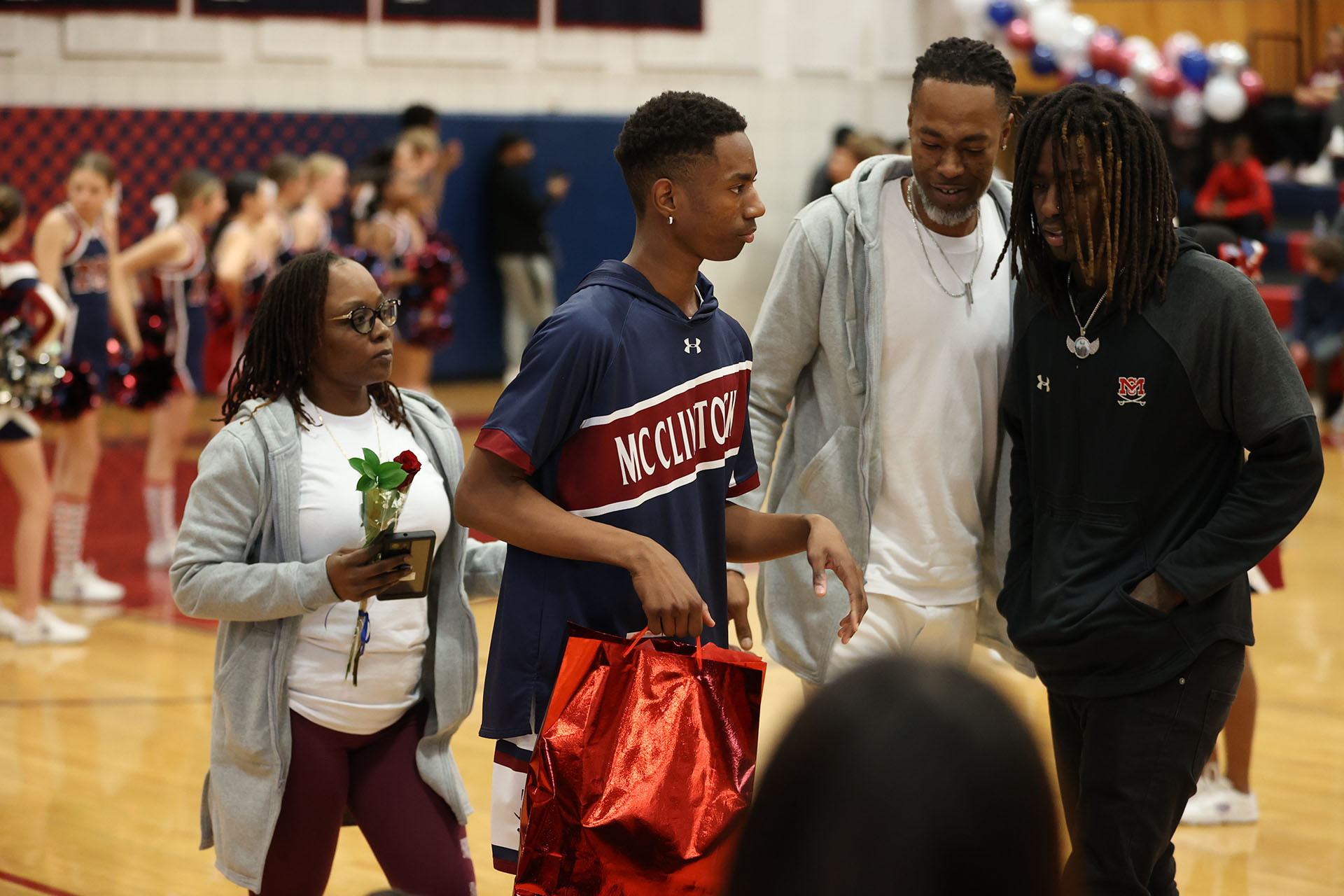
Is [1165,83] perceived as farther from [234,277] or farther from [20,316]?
[20,316]

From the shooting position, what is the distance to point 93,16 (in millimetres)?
11586

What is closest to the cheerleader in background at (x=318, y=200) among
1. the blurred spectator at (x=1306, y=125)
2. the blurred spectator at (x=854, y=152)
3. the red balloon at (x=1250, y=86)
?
the blurred spectator at (x=854, y=152)

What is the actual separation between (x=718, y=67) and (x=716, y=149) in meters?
13.3

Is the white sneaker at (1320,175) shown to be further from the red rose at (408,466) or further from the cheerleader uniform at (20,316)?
the red rose at (408,466)

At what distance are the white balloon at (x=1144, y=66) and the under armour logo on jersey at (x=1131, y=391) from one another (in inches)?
531

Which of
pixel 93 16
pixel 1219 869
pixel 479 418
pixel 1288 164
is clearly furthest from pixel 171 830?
pixel 1288 164

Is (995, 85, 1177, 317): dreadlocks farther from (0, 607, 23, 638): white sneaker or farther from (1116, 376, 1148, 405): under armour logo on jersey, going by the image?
(0, 607, 23, 638): white sneaker

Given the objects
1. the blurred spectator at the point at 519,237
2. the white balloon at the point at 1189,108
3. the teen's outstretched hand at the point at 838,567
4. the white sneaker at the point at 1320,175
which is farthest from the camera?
the white sneaker at the point at 1320,175

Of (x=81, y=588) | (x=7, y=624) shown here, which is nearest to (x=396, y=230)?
(x=81, y=588)

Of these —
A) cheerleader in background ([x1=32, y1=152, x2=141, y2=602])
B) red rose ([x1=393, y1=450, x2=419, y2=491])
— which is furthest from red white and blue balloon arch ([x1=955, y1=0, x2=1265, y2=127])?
red rose ([x1=393, y1=450, x2=419, y2=491])

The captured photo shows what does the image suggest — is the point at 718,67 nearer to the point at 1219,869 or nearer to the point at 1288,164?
the point at 1288,164

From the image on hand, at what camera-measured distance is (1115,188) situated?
2566 millimetres

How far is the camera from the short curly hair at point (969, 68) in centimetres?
289

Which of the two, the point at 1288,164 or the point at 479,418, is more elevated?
the point at 1288,164
